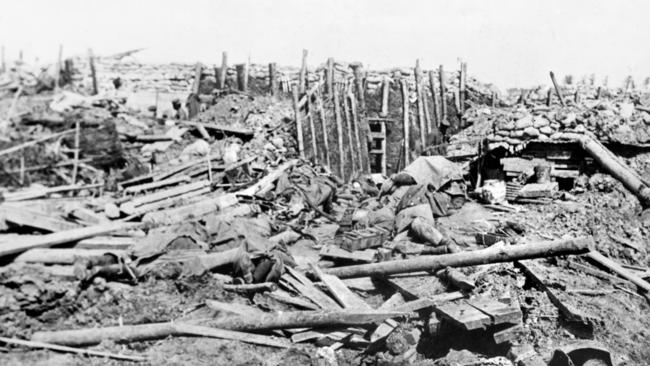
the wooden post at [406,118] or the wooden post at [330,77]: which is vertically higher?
the wooden post at [330,77]

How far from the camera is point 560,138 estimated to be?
1295 cm

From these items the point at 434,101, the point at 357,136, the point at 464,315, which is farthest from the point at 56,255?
the point at 434,101

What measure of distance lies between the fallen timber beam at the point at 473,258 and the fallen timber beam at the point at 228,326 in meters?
1.31

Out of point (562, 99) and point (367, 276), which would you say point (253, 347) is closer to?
point (367, 276)

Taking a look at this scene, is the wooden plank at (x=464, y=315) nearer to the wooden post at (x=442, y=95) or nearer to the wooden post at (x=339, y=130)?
the wooden post at (x=339, y=130)

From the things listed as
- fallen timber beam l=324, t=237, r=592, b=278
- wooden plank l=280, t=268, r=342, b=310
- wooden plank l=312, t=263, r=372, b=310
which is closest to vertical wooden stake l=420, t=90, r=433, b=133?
fallen timber beam l=324, t=237, r=592, b=278

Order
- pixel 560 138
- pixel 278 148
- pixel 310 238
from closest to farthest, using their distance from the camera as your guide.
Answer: pixel 310 238, pixel 560 138, pixel 278 148

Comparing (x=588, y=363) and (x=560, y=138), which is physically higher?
(x=560, y=138)

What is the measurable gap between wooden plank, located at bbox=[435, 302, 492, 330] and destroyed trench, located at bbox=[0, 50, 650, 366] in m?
0.04

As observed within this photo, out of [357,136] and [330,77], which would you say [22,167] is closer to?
[357,136]

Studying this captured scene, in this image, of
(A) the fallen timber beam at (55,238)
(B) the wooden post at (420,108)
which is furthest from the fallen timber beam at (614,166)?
(A) the fallen timber beam at (55,238)

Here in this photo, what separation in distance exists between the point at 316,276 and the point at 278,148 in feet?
27.7

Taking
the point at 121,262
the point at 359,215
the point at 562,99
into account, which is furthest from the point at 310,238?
the point at 562,99

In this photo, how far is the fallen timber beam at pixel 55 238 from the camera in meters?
7.38
